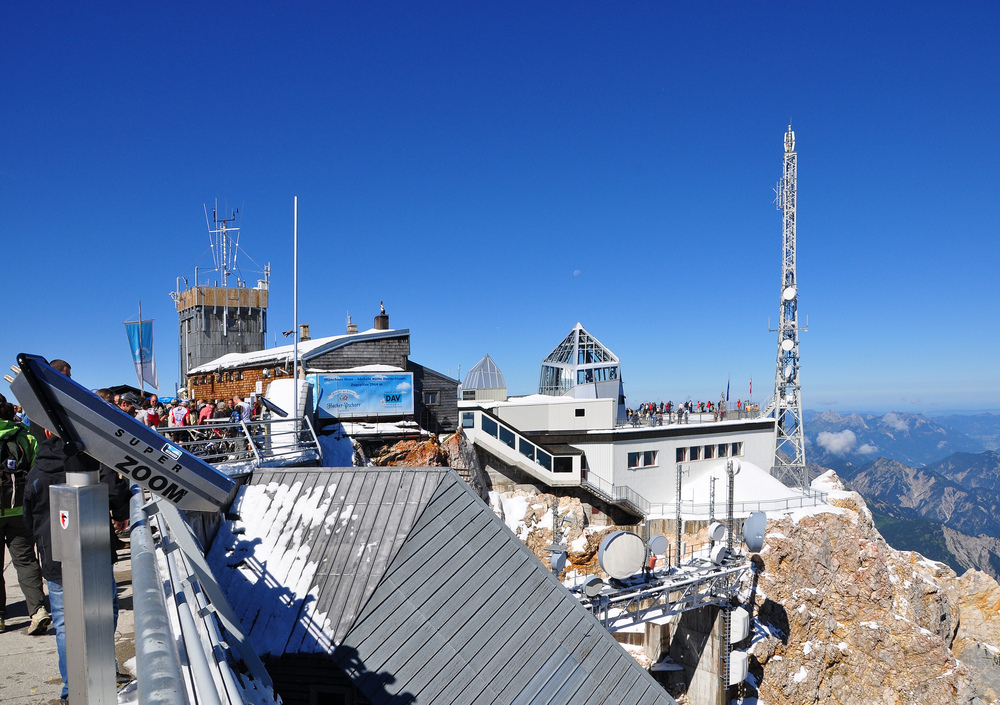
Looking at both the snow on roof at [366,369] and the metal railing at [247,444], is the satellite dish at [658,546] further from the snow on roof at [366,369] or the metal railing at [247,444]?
the snow on roof at [366,369]

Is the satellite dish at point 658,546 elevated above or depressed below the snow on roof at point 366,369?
below

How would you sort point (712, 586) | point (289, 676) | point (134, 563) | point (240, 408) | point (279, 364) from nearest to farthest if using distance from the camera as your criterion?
point (134, 563)
point (289, 676)
point (240, 408)
point (712, 586)
point (279, 364)

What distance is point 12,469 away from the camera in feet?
22.3

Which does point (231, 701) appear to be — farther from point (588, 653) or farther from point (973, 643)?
point (973, 643)

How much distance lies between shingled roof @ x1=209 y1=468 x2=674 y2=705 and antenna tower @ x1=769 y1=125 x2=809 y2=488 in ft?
115

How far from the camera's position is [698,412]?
44.6m

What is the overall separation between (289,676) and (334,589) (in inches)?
48.0

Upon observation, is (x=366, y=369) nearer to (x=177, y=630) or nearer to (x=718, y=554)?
(x=718, y=554)

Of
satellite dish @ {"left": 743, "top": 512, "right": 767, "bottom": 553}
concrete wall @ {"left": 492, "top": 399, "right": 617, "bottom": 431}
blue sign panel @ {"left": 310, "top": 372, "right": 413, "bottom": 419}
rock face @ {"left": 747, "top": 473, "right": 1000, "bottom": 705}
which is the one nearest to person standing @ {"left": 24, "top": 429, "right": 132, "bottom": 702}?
satellite dish @ {"left": 743, "top": 512, "right": 767, "bottom": 553}

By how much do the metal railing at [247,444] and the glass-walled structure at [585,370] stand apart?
24.2 metres

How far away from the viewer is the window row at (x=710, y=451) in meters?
35.4

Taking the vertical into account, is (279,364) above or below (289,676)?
above

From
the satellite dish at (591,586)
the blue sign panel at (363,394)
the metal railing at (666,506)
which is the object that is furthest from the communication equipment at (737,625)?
the blue sign panel at (363,394)

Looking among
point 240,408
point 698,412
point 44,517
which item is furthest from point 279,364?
point 698,412
